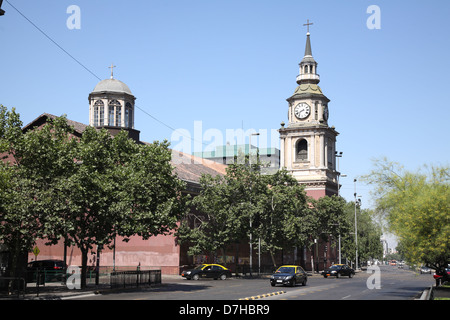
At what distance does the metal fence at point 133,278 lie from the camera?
120 feet

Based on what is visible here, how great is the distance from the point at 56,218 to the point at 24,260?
6299 millimetres

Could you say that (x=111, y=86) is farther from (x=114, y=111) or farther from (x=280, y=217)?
(x=280, y=217)

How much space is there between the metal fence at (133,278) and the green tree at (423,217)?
1736 cm

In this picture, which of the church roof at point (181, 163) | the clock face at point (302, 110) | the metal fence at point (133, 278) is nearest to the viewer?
the metal fence at point (133, 278)

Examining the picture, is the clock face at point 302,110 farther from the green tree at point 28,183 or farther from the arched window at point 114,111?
the green tree at point 28,183

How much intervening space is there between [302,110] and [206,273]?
5368cm

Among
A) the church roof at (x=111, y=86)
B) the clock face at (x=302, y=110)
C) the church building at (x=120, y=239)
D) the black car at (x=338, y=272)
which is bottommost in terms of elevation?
the black car at (x=338, y=272)

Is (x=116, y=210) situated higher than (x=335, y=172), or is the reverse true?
(x=335, y=172)

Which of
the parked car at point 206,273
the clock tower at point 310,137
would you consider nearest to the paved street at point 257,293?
the parked car at point 206,273

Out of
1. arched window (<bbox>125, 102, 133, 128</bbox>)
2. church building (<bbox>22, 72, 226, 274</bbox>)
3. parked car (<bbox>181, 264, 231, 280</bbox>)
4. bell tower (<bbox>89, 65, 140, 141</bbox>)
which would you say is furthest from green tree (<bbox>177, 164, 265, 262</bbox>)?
arched window (<bbox>125, 102, 133, 128</bbox>)

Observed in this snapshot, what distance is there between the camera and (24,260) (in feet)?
123
